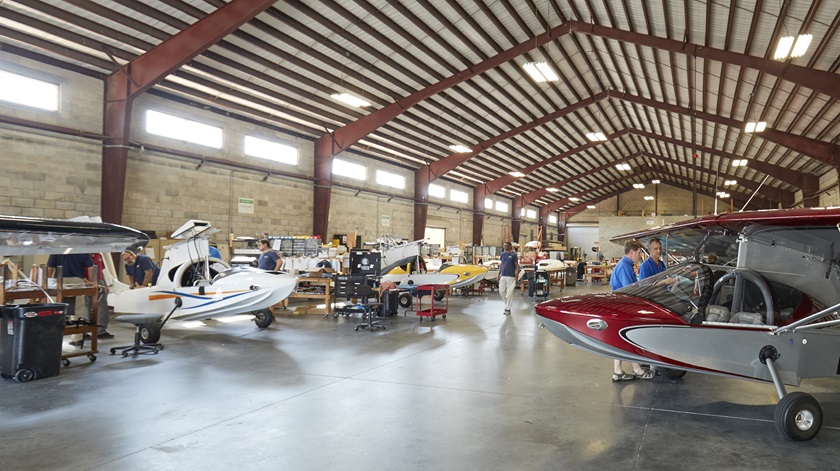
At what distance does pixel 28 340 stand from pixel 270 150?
11.9 metres

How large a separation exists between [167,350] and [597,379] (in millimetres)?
6030

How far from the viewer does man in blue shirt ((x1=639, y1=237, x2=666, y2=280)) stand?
6340mm

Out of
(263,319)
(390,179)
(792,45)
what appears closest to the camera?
(792,45)

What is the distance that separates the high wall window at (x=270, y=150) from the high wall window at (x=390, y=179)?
4895mm

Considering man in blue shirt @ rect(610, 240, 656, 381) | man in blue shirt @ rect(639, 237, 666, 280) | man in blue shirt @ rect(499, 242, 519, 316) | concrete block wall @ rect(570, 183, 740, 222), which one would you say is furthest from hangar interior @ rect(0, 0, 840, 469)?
concrete block wall @ rect(570, 183, 740, 222)

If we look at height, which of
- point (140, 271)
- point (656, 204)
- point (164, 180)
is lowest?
point (140, 271)

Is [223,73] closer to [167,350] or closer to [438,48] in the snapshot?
[438,48]

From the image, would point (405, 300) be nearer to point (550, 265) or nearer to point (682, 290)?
point (550, 265)

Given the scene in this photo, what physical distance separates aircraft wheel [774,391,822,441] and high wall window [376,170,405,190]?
18.6m

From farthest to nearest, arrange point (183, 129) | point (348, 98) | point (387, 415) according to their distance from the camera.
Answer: point (183, 129), point (348, 98), point (387, 415)

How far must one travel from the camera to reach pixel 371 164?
69.2 ft

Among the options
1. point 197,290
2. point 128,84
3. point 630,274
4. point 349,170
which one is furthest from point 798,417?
point 349,170

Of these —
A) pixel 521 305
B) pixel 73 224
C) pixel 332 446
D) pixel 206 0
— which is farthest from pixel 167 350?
pixel 521 305

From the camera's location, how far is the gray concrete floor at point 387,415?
3.49 meters
